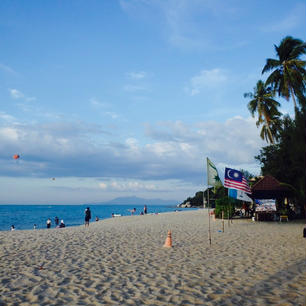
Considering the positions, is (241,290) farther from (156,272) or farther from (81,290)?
(81,290)

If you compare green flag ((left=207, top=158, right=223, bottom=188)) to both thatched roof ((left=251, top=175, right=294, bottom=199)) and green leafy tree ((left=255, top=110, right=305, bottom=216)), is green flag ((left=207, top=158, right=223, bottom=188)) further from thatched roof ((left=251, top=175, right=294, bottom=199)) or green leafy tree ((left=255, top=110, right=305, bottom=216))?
thatched roof ((left=251, top=175, right=294, bottom=199))

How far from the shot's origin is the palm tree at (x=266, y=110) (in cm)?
3300

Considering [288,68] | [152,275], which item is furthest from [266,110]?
[152,275]

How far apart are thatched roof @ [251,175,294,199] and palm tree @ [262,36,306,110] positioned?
7889 mm

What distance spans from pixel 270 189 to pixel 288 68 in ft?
39.3

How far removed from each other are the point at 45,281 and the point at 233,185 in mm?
10687

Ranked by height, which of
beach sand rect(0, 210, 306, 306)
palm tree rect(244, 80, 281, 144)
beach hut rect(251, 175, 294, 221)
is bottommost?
beach sand rect(0, 210, 306, 306)

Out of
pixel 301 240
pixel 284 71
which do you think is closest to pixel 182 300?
pixel 301 240

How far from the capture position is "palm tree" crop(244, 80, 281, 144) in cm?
3300

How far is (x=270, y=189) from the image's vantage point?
22844 mm

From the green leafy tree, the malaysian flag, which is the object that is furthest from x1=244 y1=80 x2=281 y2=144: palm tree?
the malaysian flag

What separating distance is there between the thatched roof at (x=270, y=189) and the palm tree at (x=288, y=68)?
7.89m

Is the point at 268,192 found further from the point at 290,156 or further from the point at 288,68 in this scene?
the point at 288,68

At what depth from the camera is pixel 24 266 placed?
8.12 metres
